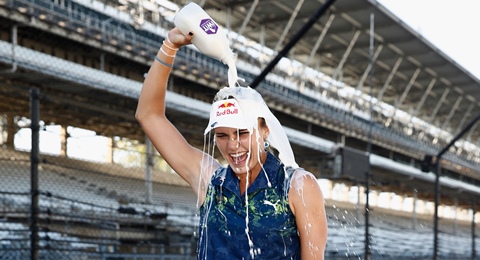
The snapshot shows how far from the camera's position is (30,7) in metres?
13.3

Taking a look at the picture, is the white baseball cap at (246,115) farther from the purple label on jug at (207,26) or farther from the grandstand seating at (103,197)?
the grandstand seating at (103,197)

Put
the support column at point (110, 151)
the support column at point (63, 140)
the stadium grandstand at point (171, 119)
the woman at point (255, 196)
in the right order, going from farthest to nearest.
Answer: the support column at point (110, 151) → the stadium grandstand at point (171, 119) → the support column at point (63, 140) → the woman at point (255, 196)

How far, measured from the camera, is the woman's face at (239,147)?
2166 millimetres

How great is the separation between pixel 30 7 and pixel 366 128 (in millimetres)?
16302

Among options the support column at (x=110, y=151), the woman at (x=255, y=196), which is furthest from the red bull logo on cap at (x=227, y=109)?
the support column at (x=110, y=151)

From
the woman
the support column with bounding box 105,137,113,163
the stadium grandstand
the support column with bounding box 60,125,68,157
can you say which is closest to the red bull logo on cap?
the woman

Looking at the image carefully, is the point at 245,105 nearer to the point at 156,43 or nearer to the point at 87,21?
the point at 87,21

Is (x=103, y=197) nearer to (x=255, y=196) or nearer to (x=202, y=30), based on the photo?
(x=202, y=30)

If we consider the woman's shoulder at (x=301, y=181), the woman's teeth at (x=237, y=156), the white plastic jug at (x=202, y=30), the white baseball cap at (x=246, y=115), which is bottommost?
the woman's shoulder at (x=301, y=181)

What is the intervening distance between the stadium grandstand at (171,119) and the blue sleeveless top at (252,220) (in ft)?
11.3

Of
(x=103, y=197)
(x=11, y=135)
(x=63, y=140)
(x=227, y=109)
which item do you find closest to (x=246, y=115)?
(x=227, y=109)

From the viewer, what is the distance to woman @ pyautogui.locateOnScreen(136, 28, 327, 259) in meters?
2.11

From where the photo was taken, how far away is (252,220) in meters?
2.13

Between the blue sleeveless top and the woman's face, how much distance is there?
5 centimetres
